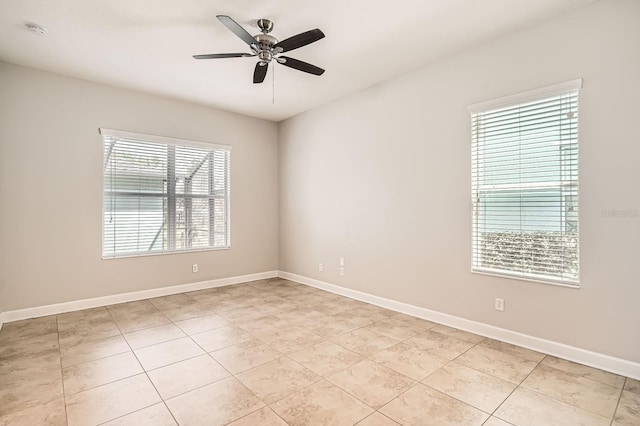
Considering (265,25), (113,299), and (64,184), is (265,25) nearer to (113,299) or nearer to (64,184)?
(64,184)

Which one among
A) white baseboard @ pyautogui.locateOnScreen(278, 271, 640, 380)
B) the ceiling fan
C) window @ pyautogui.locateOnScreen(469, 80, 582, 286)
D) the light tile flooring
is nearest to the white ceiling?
the ceiling fan

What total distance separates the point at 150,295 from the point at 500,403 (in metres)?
4.36

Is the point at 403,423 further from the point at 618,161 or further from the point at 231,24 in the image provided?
A: the point at 231,24

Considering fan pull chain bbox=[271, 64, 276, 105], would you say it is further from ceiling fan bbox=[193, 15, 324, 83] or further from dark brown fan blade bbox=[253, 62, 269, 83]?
ceiling fan bbox=[193, 15, 324, 83]

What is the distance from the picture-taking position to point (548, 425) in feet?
6.07

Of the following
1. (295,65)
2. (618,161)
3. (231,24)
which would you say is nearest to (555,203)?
(618,161)

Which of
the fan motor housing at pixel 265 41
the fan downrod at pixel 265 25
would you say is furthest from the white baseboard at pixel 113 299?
the fan downrod at pixel 265 25

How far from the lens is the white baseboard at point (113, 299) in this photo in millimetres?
3645

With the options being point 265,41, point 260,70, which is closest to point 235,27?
point 265,41

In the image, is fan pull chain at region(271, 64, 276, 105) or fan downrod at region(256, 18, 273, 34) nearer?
fan downrod at region(256, 18, 273, 34)

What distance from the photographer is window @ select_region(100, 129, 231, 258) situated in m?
4.28

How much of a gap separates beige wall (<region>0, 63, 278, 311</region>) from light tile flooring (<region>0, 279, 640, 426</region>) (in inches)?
23.1

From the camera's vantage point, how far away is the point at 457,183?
3.37 metres

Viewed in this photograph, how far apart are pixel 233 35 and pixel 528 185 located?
3.08 meters
